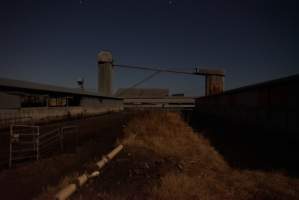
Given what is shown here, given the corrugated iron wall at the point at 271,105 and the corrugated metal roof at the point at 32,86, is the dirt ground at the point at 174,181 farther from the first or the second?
the corrugated metal roof at the point at 32,86

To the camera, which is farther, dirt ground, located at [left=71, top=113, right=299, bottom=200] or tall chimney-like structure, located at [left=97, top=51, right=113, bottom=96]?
tall chimney-like structure, located at [left=97, top=51, right=113, bottom=96]

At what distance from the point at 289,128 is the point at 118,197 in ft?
25.8

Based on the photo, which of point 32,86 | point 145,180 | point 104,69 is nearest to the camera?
point 145,180

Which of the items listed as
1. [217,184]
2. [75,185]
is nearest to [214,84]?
[217,184]

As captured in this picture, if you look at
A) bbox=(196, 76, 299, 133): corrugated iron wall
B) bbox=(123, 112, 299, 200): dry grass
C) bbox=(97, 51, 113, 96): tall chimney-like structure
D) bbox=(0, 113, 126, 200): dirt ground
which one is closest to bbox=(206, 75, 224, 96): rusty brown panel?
bbox=(196, 76, 299, 133): corrugated iron wall

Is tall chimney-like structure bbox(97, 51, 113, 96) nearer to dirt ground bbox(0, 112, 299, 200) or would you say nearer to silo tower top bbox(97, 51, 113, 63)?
silo tower top bbox(97, 51, 113, 63)

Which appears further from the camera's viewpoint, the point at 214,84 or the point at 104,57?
the point at 104,57

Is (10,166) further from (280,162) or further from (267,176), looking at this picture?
(280,162)

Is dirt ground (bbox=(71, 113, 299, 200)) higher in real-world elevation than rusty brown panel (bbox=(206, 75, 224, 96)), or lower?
lower

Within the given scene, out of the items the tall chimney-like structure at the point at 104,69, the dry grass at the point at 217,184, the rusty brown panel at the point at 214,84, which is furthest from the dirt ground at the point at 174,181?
the tall chimney-like structure at the point at 104,69

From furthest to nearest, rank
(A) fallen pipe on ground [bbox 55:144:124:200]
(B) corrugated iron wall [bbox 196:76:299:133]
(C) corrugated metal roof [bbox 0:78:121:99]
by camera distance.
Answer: (C) corrugated metal roof [bbox 0:78:121:99]
(B) corrugated iron wall [bbox 196:76:299:133]
(A) fallen pipe on ground [bbox 55:144:124:200]

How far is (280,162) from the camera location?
24.2 ft

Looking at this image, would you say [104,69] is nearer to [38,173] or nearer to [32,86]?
[32,86]

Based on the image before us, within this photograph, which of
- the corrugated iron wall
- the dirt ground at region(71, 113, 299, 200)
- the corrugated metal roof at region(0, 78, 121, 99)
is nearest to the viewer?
the dirt ground at region(71, 113, 299, 200)
